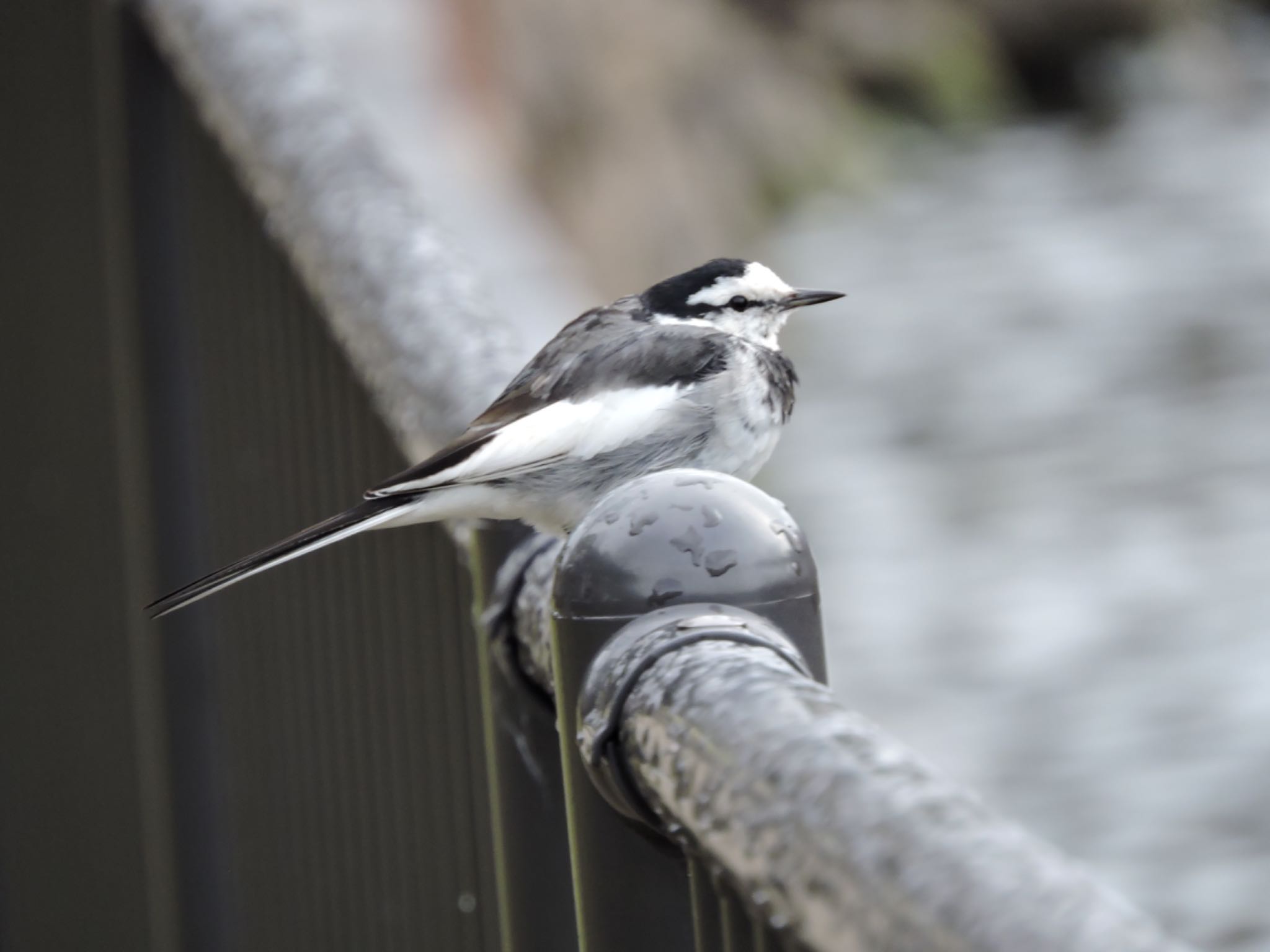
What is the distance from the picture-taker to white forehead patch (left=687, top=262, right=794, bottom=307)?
3.19 m

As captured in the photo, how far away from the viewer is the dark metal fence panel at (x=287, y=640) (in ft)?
6.89

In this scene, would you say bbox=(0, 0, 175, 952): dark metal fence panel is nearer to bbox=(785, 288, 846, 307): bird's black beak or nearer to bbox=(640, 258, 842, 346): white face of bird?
bbox=(640, 258, 842, 346): white face of bird

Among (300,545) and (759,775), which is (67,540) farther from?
(759,775)

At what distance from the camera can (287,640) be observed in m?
2.55

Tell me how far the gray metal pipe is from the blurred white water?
493 cm

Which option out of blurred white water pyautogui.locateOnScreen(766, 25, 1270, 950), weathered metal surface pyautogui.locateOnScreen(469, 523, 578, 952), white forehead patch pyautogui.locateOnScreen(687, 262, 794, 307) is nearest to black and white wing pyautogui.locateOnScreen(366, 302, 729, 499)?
white forehead patch pyautogui.locateOnScreen(687, 262, 794, 307)

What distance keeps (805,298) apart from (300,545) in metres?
1.39

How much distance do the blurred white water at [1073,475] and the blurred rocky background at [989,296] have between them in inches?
0.7

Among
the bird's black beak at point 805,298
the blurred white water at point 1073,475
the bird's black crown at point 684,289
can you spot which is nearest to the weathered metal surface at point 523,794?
the bird's black crown at point 684,289

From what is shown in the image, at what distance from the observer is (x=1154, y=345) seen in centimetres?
850

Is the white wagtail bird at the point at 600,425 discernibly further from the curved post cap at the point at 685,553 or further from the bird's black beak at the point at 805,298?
the curved post cap at the point at 685,553

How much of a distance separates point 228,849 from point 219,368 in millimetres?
810

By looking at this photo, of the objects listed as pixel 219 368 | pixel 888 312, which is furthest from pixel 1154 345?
pixel 219 368

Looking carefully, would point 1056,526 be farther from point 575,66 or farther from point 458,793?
point 458,793
